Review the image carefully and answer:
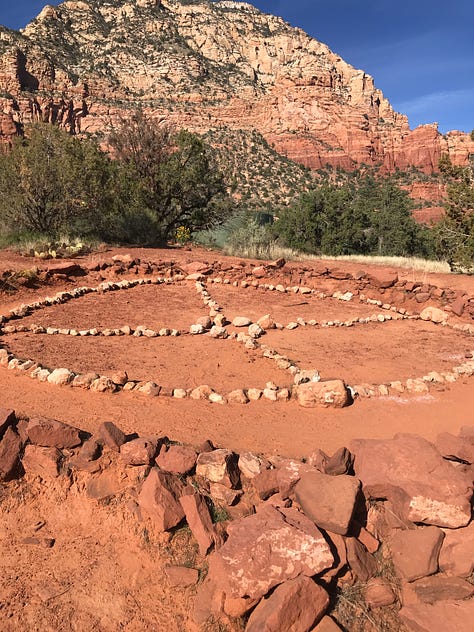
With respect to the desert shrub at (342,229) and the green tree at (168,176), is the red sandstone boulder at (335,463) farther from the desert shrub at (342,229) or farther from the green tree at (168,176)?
the desert shrub at (342,229)

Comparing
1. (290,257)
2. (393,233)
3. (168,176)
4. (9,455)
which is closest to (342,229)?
(393,233)

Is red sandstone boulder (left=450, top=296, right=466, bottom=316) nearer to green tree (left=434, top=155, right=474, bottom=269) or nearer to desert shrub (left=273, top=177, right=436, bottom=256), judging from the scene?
green tree (left=434, top=155, right=474, bottom=269)

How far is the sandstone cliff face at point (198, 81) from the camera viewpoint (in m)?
76.7

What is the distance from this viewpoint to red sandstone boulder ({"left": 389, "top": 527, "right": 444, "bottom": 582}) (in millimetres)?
3045

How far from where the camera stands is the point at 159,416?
5031mm

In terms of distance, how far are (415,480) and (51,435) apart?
3277 mm

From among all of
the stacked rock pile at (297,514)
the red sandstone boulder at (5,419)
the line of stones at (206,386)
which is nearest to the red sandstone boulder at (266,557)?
the stacked rock pile at (297,514)

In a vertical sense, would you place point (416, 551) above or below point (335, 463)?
below

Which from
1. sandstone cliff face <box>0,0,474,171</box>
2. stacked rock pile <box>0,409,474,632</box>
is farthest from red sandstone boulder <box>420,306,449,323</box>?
sandstone cliff face <box>0,0,474,171</box>

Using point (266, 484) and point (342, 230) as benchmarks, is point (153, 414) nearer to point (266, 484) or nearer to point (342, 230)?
point (266, 484)

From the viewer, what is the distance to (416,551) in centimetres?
313

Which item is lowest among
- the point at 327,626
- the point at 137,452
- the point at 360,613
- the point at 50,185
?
the point at 360,613

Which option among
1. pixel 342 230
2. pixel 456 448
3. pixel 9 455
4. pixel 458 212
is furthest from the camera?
pixel 342 230

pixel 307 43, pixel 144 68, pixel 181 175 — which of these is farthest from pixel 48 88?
pixel 181 175
